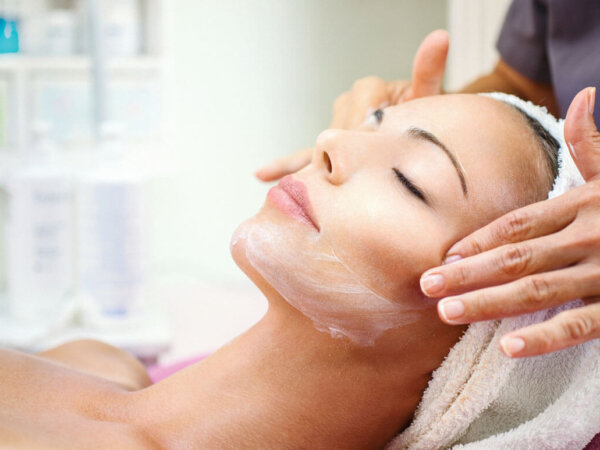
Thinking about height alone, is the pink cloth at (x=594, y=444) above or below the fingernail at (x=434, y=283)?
below

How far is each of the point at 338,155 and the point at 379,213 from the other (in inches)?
4.1

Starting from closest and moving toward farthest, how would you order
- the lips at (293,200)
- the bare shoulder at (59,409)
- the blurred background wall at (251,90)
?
the bare shoulder at (59,409) → the lips at (293,200) → the blurred background wall at (251,90)

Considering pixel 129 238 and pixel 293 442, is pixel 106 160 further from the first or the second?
pixel 293 442

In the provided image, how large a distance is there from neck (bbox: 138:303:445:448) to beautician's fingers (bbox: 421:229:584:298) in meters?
0.17

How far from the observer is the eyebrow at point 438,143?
0.86m

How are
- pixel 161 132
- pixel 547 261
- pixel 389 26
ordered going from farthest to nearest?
pixel 389 26
pixel 161 132
pixel 547 261

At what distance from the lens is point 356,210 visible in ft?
2.77

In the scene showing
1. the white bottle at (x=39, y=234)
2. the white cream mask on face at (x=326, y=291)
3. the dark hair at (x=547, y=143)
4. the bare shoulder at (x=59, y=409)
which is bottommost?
the white bottle at (x=39, y=234)

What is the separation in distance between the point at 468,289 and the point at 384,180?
20 centimetres

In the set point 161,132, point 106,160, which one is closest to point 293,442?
point 106,160

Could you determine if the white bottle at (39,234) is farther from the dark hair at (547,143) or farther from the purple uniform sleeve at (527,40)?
the dark hair at (547,143)

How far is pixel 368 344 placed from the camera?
33.5 inches

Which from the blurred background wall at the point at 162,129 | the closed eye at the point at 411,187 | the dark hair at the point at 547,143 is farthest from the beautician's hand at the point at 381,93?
the blurred background wall at the point at 162,129

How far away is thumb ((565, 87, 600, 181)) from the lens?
2.46 ft
